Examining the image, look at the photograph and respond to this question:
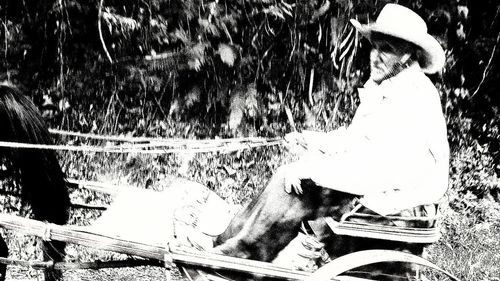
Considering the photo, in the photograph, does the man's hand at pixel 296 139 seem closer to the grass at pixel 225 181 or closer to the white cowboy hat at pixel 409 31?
the white cowboy hat at pixel 409 31

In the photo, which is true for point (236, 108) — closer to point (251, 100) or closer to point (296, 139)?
point (251, 100)

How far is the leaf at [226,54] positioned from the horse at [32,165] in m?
2.41

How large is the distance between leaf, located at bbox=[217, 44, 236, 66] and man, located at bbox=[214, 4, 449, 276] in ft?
9.84

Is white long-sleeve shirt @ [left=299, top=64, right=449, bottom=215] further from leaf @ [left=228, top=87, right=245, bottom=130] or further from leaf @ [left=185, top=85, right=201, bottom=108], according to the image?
leaf @ [left=185, top=85, right=201, bottom=108]

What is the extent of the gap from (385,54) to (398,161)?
Result: 2.12ft

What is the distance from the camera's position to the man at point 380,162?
292 centimetres

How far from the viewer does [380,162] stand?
2938 millimetres

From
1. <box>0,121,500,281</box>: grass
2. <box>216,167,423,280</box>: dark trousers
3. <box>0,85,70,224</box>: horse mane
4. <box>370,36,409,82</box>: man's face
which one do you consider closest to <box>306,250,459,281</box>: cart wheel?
<box>216,167,423,280</box>: dark trousers

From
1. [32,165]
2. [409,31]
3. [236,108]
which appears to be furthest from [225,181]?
[409,31]

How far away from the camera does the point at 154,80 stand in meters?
6.43

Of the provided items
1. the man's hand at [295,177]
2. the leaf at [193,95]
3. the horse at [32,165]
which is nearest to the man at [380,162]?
the man's hand at [295,177]

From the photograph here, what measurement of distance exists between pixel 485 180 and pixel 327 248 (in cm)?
432

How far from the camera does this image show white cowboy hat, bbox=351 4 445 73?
3.00 meters

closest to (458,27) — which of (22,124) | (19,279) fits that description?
(22,124)
